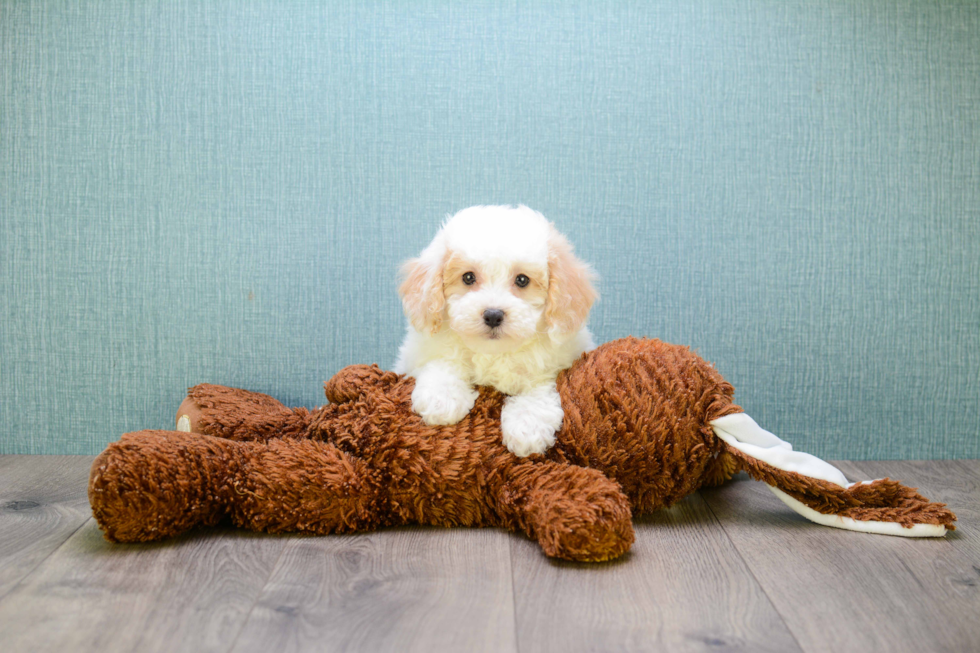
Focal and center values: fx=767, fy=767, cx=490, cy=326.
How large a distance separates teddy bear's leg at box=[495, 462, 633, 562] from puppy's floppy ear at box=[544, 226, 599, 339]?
0.89ft

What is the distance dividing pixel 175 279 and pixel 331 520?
0.95 m

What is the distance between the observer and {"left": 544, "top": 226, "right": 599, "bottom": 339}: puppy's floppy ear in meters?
1.50

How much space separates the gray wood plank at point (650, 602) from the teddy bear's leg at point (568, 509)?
3cm

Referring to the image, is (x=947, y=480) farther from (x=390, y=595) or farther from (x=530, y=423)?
(x=390, y=595)

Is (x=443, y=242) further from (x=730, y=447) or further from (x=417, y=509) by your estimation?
(x=730, y=447)

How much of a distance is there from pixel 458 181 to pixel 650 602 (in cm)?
121

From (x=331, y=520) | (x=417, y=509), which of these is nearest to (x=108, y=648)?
(x=331, y=520)

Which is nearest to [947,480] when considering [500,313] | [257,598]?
[500,313]

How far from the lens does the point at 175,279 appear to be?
80.4 inches

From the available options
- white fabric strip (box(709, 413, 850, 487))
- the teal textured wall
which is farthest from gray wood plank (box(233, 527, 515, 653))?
the teal textured wall

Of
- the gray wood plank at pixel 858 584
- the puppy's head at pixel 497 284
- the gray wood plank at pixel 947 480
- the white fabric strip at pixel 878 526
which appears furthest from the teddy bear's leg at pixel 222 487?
the gray wood plank at pixel 947 480

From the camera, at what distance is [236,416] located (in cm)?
176

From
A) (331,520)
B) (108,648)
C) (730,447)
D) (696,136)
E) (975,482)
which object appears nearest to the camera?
(108,648)

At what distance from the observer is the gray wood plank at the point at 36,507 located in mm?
1336
